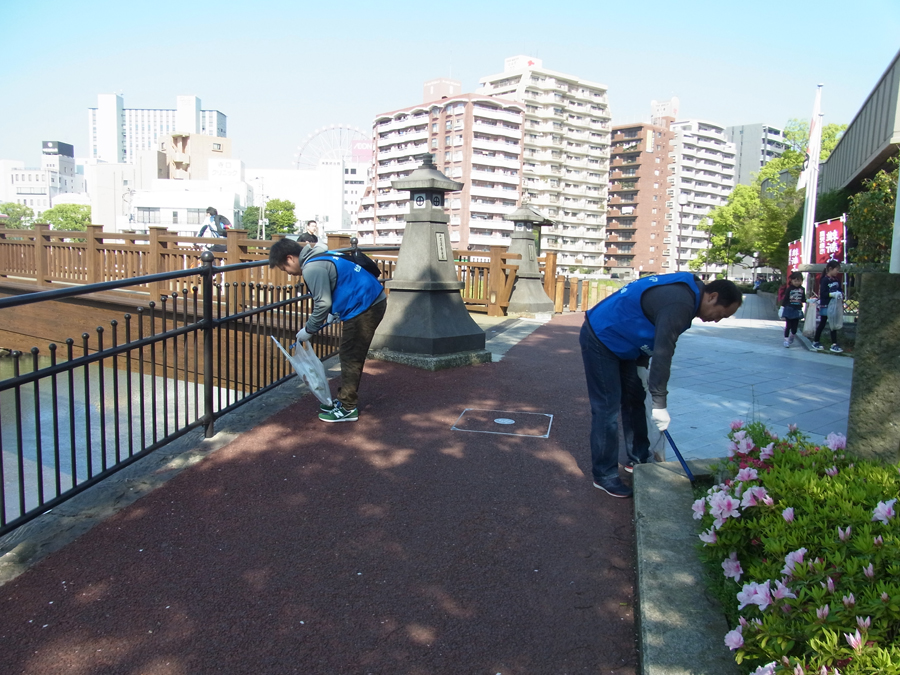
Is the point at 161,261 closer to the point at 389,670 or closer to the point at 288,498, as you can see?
the point at 288,498

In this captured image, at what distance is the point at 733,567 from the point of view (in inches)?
108

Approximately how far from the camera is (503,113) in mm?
93188

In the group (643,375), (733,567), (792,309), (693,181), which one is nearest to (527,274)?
(792,309)

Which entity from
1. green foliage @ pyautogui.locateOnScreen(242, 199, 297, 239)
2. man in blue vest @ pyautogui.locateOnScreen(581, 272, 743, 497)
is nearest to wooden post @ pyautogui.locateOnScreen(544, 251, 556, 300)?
man in blue vest @ pyautogui.locateOnScreen(581, 272, 743, 497)

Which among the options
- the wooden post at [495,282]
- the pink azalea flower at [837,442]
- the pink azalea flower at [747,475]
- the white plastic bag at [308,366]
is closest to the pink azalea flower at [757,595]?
the pink azalea flower at [747,475]

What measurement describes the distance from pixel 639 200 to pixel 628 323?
111432mm

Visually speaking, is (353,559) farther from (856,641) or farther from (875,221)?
(875,221)

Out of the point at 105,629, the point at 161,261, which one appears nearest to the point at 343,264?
the point at 105,629

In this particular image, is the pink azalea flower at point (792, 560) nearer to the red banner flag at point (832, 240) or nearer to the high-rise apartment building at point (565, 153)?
the red banner flag at point (832, 240)

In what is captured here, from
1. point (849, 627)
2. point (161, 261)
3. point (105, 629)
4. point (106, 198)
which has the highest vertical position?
point (106, 198)

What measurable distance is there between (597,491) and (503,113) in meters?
94.1

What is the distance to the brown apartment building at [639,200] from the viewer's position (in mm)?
109750

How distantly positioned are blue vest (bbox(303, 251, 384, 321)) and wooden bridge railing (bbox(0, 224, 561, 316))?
16.9ft

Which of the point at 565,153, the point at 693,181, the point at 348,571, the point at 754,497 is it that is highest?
the point at 565,153
